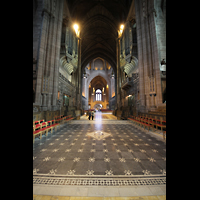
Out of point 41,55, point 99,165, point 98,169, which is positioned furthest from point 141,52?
point 98,169

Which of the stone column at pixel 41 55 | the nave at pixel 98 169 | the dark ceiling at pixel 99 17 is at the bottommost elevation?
the nave at pixel 98 169

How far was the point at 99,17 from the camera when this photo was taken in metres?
21.6

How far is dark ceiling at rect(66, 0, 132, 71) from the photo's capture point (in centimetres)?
1823

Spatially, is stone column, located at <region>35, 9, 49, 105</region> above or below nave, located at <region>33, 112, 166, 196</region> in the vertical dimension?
above

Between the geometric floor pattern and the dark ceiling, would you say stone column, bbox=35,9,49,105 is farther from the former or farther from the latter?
the dark ceiling

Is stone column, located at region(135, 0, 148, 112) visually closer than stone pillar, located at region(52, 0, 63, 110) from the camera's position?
No

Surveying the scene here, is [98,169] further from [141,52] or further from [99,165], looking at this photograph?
[141,52]

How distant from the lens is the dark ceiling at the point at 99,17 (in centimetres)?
1823

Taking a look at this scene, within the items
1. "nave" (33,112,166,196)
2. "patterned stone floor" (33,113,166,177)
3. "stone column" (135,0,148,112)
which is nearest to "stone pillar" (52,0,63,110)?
"patterned stone floor" (33,113,166,177)

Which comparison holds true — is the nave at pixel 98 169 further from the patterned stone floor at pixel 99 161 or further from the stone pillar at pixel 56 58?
the stone pillar at pixel 56 58

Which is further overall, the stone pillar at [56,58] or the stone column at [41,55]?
the stone pillar at [56,58]

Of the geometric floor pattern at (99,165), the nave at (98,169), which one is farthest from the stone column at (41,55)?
the nave at (98,169)
